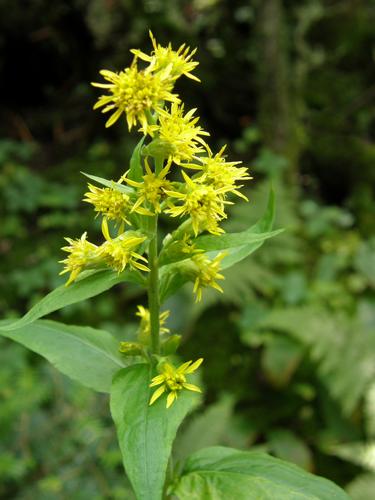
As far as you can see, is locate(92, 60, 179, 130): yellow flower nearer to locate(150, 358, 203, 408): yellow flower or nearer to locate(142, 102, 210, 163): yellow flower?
locate(142, 102, 210, 163): yellow flower

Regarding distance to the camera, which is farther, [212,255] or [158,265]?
[212,255]

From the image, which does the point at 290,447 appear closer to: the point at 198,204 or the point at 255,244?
the point at 255,244

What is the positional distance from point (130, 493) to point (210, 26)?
186 inches

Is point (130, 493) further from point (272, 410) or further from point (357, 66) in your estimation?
point (357, 66)

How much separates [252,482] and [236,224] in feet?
10.6

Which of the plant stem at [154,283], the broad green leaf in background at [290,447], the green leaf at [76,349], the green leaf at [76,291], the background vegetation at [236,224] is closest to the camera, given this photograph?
the green leaf at [76,291]

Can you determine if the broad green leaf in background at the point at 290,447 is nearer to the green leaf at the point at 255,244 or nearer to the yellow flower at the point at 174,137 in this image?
the green leaf at the point at 255,244

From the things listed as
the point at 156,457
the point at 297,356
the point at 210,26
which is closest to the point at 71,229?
the point at 297,356

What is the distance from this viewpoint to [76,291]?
1.13 metres

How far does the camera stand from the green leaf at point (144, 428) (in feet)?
3.22

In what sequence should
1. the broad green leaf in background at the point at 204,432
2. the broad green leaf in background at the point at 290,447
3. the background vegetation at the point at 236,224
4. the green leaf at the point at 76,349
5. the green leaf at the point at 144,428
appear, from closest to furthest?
the green leaf at the point at 144,428 → the green leaf at the point at 76,349 → the background vegetation at the point at 236,224 → the broad green leaf in background at the point at 204,432 → the broad green leaf in background at the point at 290,447

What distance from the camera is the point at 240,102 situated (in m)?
5.53

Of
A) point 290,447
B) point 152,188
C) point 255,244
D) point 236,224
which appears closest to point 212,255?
point 255,244

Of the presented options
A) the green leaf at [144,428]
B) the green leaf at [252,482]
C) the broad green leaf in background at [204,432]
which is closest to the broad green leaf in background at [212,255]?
the green leaf at [144,428]
